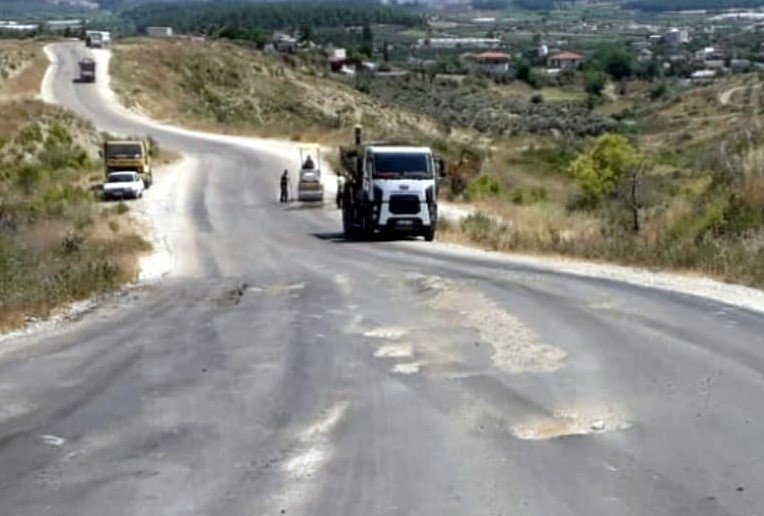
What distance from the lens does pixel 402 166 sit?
A: 4103 centimetres

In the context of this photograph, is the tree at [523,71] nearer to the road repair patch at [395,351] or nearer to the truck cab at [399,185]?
the truck cab at [399,185]

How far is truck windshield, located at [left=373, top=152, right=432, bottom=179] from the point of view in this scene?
134ft

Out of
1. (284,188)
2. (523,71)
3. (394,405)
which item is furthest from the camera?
(523,71)

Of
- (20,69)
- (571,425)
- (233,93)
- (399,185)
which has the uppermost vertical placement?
(20,69)

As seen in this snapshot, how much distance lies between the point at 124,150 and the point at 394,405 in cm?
5021

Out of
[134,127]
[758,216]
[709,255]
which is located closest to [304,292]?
[709,255]

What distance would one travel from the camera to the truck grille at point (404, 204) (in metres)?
40.9

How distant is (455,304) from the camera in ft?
77.2

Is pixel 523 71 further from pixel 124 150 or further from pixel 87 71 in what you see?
pixel 124 150

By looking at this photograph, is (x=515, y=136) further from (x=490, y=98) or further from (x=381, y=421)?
(x=381, y=421)

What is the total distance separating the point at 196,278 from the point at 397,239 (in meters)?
11.1

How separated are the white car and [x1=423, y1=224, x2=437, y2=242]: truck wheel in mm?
19513

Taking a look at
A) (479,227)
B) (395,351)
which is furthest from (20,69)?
(395,351)

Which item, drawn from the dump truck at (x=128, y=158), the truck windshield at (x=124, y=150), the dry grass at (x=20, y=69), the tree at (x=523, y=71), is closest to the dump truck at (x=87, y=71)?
the dry grass at (x=20, y=69)
